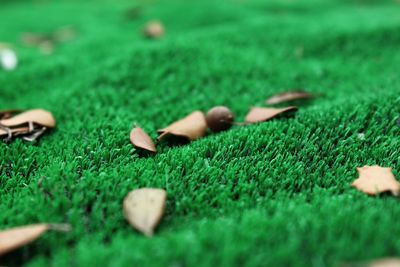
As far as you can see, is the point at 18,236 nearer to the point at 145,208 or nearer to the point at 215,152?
the point at 145,208

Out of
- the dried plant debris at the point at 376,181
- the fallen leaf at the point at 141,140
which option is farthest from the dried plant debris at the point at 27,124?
the dried plant debris at the point at 376,181

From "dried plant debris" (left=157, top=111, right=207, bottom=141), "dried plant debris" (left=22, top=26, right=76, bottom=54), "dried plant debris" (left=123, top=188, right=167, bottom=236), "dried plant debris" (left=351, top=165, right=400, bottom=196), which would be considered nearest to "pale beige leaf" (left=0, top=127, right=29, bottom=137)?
"dried plant debris" (left=157, top=111, right=207, bottom=141)

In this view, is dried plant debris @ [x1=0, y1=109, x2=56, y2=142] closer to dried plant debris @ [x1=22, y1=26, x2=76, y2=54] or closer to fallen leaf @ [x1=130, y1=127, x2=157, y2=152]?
fallen leaf @ [x1=130, y1=127, x2=157, y2=152]

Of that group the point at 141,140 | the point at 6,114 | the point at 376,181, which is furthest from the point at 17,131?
the point at 376,181

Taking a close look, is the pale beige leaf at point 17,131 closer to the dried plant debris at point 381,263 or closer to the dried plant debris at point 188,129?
the dried plant debris at point 188,129

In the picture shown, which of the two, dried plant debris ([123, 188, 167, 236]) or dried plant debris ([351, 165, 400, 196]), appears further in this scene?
dried plant debris ([351, 165, 400, 196])

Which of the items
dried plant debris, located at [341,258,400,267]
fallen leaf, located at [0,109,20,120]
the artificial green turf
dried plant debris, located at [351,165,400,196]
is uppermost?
fallen leaf, located at [0,109,20,120]
